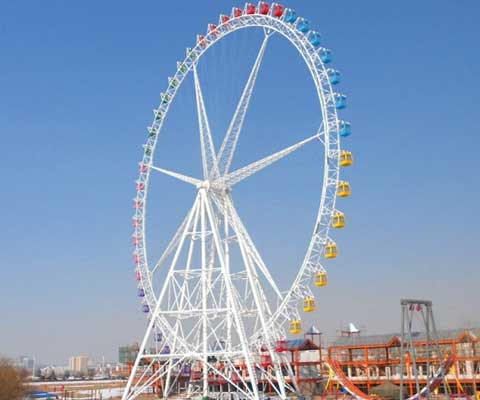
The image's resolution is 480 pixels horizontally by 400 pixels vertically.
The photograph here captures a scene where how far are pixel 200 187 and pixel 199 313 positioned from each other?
9.68m

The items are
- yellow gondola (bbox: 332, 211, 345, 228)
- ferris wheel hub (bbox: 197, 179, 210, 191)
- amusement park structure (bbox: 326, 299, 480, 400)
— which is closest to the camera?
yellow gondola (bbox: 332, 211, 345, 228)

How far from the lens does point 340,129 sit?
4522 centimetres

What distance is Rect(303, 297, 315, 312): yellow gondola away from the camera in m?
44.6

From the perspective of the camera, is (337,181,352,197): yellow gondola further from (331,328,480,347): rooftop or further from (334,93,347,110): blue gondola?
(331,328,480,347): rooftop

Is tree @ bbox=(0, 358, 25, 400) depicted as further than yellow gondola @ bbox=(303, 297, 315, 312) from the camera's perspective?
Yes

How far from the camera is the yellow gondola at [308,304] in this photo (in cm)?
4462

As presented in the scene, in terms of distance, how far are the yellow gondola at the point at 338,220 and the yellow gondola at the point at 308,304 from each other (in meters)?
5.26

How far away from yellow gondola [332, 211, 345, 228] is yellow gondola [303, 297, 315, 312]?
526 centimetres

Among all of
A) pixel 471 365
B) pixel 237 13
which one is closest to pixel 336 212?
pixel 237 13

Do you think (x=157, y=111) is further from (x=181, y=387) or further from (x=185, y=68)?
(x=181, y=387)

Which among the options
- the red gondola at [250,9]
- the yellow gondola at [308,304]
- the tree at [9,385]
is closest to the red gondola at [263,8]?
the red gondola at [250,9]

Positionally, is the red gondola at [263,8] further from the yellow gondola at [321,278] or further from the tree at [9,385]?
the tree at [9,385]

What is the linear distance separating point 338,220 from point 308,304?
603 centimetres

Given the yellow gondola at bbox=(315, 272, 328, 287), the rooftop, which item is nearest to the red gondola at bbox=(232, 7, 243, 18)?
the yellow gondola at bbox=(315, 272, 328, 287)
